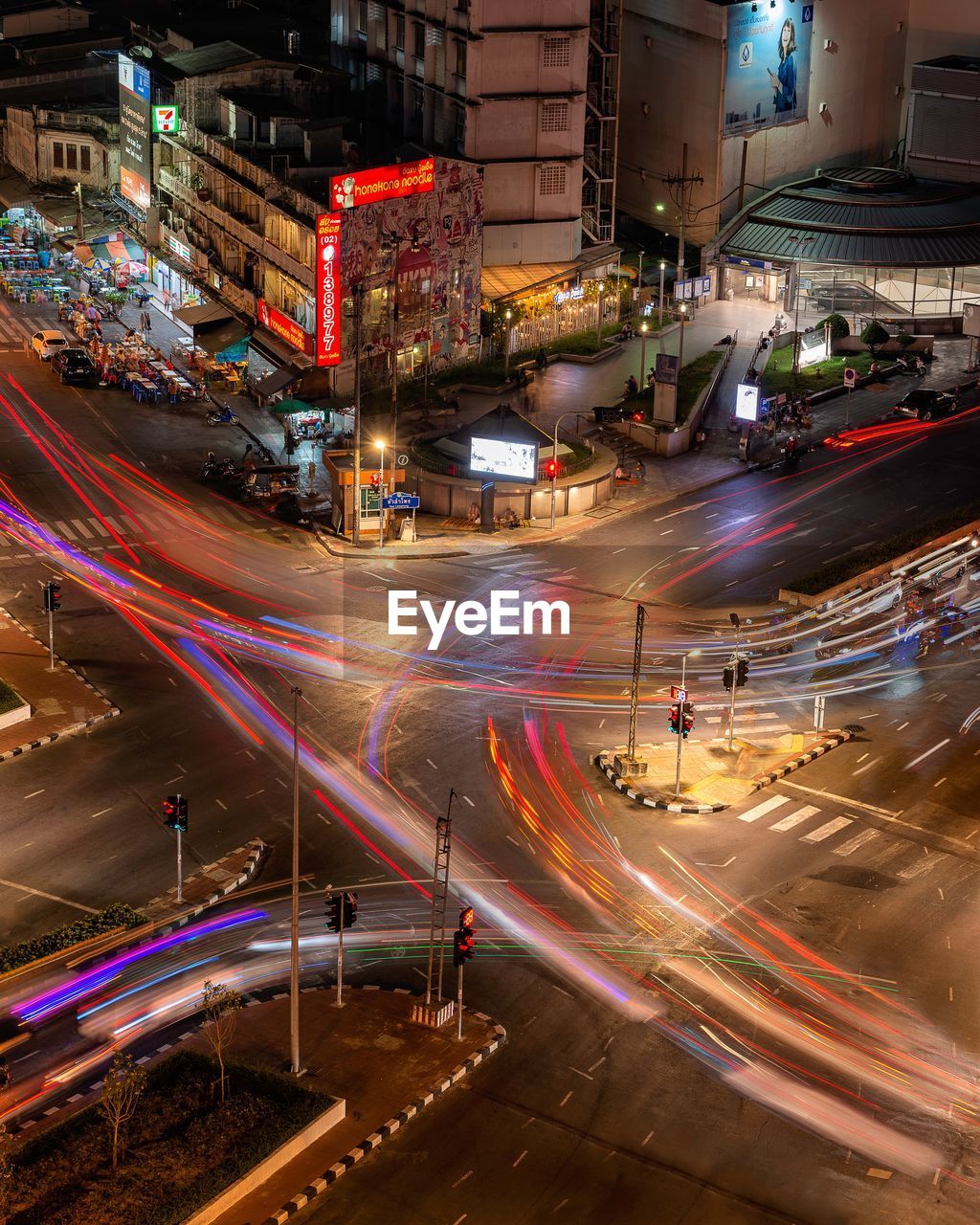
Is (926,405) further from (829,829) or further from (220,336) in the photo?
(829,829)

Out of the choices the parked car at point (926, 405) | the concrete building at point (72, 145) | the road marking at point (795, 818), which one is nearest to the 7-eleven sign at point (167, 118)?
the concrete building at point (72, 145)

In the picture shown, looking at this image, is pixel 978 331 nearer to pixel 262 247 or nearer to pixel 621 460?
pixel 621 460

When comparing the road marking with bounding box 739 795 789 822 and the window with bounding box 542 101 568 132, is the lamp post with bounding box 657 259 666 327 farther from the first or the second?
the road marking with bounding box 739 795 789 822

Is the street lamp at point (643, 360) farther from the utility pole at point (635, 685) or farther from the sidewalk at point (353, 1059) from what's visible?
the sidewalk at point (353, 1059)

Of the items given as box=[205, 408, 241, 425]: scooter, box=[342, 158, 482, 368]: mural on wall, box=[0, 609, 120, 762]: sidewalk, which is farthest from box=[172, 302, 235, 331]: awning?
box=[0, 609, 120, 762]: sidewalk

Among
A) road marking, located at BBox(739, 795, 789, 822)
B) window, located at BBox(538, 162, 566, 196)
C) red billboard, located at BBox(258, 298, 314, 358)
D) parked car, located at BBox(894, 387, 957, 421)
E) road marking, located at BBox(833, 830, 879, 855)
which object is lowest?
road marking, located at BBox(739, 795, 789, 822)

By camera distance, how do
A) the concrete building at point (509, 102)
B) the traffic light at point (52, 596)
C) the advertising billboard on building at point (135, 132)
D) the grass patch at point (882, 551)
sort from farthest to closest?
the advertising billboard on building at point (135, 132)
the concrete building at point (509, 102)
the grass patch at point (882, 551)
the traffic light at point (52, 596)
